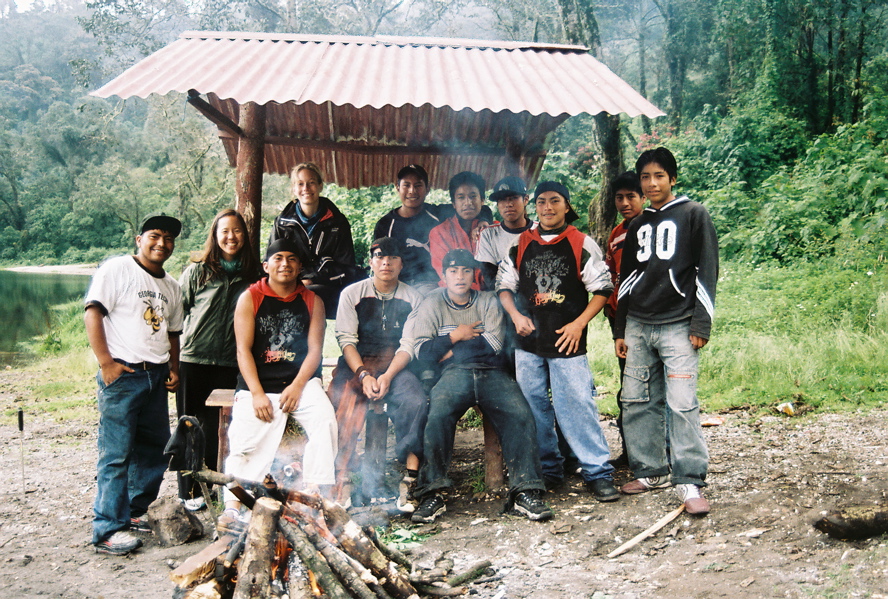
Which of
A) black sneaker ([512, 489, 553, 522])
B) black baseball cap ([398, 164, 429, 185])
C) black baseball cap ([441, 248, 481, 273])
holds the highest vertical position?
black baseball cap ([398, 164, 429, 185])

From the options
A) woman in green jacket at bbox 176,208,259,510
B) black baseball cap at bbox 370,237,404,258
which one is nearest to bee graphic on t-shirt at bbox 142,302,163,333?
woman in green jacket at bbox 176,208,259,510

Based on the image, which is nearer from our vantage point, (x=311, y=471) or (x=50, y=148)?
(x=311, y=471)

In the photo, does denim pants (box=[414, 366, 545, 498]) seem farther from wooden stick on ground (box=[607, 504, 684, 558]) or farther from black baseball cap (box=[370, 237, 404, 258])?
black baseball cap (box=[370, 237, 404, 258])

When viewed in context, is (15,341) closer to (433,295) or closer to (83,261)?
(433,295)

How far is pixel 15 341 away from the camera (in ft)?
57.4

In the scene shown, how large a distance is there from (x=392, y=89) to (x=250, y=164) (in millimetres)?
1589

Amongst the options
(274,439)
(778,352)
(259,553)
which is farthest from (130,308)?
(778,352)

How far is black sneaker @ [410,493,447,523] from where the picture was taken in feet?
13.0

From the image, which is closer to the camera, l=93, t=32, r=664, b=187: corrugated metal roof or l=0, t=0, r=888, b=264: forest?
l=93, t=32, r=664, b=187: corrugated metal roof

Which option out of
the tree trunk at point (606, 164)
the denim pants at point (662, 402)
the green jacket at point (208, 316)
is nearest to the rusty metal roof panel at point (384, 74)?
the green jacket at point (208, 316)

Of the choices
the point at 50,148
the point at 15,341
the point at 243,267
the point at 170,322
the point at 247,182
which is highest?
the point at 50,148

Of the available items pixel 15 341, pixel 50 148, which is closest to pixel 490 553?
pixel 15 341

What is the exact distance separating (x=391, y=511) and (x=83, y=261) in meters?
49.5

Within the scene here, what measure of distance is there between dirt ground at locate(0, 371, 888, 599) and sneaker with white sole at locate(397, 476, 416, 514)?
21 centimetres
